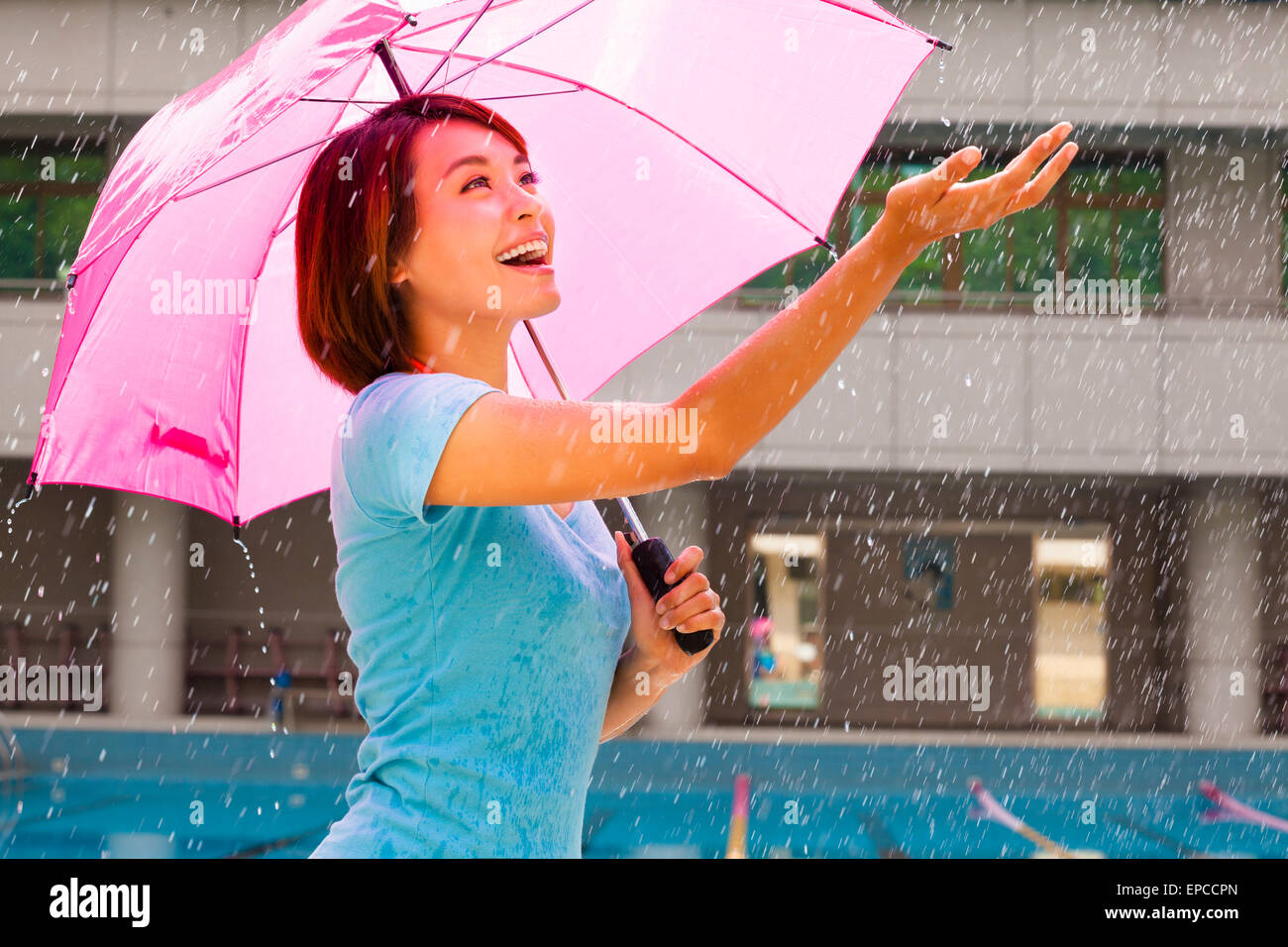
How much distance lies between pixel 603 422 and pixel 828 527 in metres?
14.1

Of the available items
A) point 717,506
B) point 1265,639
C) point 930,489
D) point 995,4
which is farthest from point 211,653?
point 1265,639

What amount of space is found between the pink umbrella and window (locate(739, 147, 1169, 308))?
11.2 meters

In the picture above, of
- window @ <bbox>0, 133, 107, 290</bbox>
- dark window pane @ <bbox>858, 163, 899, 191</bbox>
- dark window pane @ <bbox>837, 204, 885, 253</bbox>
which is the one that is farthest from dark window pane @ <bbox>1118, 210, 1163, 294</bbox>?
window @ <bbox>0, 133, 107, 290</bbox>

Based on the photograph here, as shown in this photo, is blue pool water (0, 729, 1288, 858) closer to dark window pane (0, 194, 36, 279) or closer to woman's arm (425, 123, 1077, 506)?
dark window pane (0, 194, 36, 279)

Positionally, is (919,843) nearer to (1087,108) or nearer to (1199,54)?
(1087,108)

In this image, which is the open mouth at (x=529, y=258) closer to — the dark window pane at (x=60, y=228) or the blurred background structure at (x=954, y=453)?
the blurred background structure at (x=954, y=453)

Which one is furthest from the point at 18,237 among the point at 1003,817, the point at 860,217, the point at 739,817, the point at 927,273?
the point at 1003,817

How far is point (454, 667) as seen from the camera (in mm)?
1278

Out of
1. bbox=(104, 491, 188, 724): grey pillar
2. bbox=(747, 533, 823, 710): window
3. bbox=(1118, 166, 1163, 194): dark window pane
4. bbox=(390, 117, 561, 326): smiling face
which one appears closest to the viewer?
bbox=(390, 117, 561, 326): smiling face

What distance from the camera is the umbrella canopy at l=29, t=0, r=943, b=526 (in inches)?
74.9

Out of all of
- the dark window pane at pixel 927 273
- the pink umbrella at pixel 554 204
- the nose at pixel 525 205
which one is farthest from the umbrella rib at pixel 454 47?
the dark window pane at pixel 927 273

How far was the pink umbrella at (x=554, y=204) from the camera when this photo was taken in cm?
190

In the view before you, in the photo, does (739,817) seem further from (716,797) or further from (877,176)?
(877,176)
